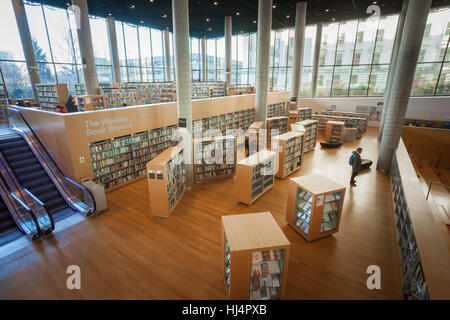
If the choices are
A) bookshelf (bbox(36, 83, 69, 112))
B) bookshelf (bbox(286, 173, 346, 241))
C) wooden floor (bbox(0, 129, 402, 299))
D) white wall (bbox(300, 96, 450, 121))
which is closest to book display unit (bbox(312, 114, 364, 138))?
white wall (bbox(300, 96, 450, 121))

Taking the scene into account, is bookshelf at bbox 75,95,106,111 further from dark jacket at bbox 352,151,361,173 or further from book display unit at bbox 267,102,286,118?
dark jacket at bbox 352,151,361,173

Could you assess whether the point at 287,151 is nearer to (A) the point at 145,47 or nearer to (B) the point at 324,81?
(B) the point at 324,81

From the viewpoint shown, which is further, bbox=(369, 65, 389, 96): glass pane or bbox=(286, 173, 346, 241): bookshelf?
bbox=(369, 65, 389, 96): glass pane

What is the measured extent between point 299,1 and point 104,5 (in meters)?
12.2

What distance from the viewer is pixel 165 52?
21.1 meters

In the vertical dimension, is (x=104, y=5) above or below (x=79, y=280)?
above

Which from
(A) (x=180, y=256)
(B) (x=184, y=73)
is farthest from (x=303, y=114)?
(A) (x=180, y=256)

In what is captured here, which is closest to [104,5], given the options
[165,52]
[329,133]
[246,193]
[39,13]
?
[39,13]

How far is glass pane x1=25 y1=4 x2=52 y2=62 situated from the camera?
531 inches

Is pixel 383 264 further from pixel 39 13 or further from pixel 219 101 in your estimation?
pixel 39 13

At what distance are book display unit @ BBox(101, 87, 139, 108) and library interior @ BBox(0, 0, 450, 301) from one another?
0.07m

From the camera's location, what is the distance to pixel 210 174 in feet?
29.2

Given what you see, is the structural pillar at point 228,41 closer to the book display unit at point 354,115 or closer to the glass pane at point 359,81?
the book display unit at point 354,115

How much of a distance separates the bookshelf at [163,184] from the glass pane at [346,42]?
18564 millimetres
